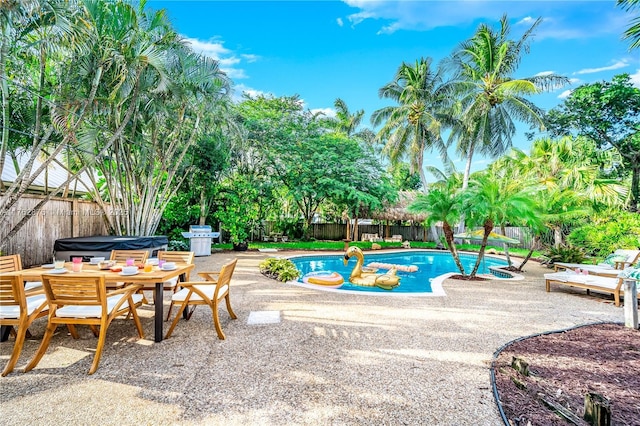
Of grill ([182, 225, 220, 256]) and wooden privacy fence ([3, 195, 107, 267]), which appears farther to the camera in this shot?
grill ([182, 225, 220, 256])

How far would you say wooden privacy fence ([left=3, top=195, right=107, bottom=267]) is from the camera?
24.2 ft

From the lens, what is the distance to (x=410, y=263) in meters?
13.0

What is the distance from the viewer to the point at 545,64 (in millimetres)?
17344

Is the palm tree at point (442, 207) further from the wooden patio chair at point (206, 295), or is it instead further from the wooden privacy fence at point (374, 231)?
the wooden privacy fence at point (374, 231)

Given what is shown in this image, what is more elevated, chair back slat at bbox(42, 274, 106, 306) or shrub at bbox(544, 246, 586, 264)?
chair back slat at bbox(42, 274, 106, 306)

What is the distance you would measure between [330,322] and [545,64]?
20.4m

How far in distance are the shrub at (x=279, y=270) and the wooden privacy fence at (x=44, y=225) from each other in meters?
5.22

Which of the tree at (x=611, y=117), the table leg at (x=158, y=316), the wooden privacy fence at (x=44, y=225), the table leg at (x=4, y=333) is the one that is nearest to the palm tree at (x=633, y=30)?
the table leg at (x=158, y=316)

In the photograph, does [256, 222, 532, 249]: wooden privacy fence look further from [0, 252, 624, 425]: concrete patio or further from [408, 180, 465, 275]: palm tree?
[0, 252, 624, 425]: concrete patio

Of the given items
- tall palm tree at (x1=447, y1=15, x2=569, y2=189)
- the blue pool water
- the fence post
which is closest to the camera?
the fence post

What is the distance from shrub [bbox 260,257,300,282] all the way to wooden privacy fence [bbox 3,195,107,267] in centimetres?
522

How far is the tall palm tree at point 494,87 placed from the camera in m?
14.9

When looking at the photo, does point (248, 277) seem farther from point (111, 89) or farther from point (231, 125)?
point (231, 125)

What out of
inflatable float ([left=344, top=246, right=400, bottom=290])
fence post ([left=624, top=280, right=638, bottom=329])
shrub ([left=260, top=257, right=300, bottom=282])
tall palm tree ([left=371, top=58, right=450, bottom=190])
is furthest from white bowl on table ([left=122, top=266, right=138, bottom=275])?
tall palm tree ([left=371, top=58, right=450, bottom=190])
